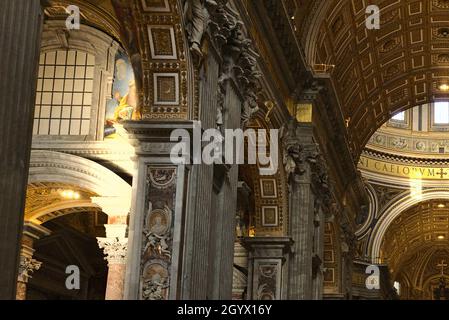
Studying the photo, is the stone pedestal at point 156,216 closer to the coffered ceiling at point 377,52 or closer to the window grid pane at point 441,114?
the coffered ceiling at point 377,52

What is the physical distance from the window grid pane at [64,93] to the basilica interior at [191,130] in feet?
0.07

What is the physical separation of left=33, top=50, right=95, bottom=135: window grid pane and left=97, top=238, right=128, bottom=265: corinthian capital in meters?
1.71

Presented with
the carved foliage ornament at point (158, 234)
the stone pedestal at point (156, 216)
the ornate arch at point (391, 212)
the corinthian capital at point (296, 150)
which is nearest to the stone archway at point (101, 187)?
the stone pedestal at point (156, 216)

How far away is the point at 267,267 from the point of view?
17328 mm

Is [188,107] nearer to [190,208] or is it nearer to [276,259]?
[190,208]

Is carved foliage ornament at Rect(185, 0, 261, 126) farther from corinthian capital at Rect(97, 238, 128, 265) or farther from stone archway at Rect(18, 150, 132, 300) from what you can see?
corinthian capital at Rect(97, 238, 128, 265)

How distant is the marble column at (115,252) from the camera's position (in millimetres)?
14898

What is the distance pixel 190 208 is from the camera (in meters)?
10.9

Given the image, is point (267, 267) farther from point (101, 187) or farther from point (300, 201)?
point (101, 187)

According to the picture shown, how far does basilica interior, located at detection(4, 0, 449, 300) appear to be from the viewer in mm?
10680

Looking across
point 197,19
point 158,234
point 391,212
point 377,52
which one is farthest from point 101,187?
point 391,212

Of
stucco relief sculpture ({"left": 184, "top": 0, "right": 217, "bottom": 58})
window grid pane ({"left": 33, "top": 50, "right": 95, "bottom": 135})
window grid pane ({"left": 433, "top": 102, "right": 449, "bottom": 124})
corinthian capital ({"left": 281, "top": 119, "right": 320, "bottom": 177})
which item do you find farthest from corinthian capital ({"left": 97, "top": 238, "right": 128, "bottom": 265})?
window grid pane ({"left": 433, "top": 102, "right": 449, "bottom": 124})

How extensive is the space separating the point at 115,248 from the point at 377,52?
37.9ft
